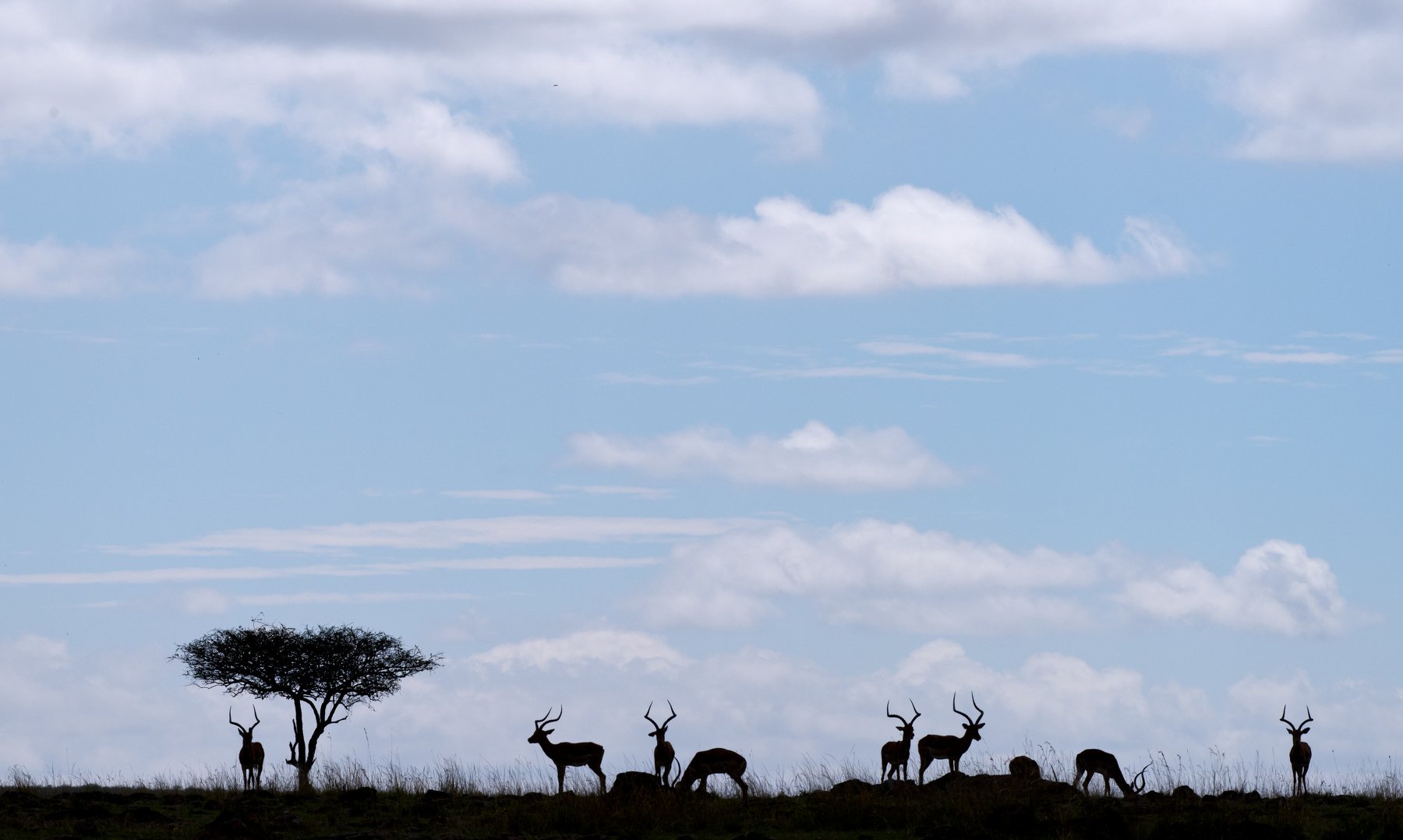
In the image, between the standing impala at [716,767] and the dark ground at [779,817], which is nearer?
the dark ground at [779,817]

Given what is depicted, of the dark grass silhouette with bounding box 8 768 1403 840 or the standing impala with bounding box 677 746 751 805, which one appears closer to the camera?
the dark grass silhouette with bounding box 8 768 1403 840

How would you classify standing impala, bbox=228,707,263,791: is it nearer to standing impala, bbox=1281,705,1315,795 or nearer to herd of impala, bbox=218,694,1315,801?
herd of impala, bbox=218,694,1315,801

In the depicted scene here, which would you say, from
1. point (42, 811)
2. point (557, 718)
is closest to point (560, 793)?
point (557, 718)

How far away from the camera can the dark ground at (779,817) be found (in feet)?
77.3

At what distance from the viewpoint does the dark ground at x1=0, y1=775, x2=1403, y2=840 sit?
23.6 m

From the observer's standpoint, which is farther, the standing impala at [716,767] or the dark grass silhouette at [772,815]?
the standing impala at [716,767]

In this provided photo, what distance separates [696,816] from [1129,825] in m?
5.95

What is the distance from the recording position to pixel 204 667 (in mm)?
44875

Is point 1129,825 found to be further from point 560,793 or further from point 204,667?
point 204,667

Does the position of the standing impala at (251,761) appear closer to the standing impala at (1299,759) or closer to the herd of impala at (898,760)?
the herd of impala at (898,760)

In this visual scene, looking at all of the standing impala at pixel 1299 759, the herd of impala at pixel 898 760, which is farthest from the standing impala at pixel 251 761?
the standing impala at pixel 1299 759

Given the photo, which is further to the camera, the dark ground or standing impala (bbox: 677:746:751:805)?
standing impala (bbox: 677:746:751:805)

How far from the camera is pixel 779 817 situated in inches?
1011

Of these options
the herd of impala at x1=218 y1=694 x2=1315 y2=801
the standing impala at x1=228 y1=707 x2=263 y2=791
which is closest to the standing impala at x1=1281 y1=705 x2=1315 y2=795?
the herd of impala at x1=218 y1=694 x2=1315 y2=801
